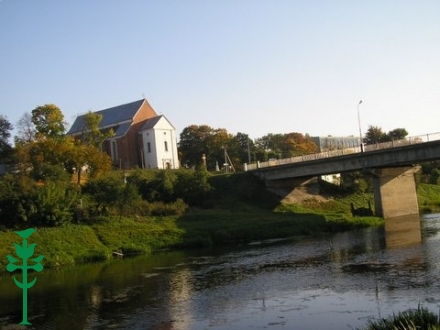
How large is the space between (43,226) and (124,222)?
739 centimetres

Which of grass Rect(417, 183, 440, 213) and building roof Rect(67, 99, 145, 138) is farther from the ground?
building roof Rect(67, 99, 145, 138)

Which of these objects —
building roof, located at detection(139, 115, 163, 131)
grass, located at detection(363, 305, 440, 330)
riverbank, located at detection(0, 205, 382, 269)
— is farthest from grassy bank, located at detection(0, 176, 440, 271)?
grass, located at detection(363, 305, 440, 330)

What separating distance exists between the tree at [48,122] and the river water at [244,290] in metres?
29.4

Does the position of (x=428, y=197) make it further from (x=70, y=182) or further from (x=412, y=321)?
(x=412, y=321)

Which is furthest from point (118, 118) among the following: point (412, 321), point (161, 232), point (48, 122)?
point (412, 321)

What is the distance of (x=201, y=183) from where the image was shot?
206 ft

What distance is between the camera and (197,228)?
167 ft

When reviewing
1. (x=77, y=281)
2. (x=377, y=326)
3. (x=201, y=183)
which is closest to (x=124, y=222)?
(x=201, y=183)

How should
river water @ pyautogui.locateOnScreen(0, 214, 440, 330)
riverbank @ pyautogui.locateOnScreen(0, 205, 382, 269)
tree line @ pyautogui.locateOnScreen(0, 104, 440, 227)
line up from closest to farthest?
river water @ pyautogui.locateOnScreen(0, 214, 440, 330), riverbank @ pyautogui.locateOnScreen(0, 205, 382, 269), tree line @ pyautogui.locateOnScreen(0, 104, 440, 227)

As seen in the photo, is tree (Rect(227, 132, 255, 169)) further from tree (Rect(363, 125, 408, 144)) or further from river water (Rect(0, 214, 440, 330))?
river water (Rect(0, 214, 440, 330))

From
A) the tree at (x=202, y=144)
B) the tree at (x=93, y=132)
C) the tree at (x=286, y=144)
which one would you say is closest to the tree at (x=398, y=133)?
the tree at (x=286, y=144)

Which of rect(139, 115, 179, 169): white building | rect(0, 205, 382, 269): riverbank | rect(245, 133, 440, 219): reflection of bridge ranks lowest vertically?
rect(0, 205, 382, 269): riverbank

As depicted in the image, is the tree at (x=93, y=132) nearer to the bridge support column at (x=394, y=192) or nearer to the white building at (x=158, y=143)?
the white building at (x=158, y=143)

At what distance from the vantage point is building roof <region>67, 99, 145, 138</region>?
8497 centimetres
